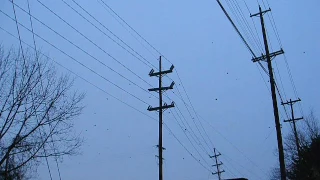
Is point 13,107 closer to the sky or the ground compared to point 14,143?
closer to the sky

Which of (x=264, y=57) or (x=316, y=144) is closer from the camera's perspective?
(x=264, y=57)

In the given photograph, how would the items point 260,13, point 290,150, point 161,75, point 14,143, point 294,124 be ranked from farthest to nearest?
point 290,150 → point 294,124 → point 161,75 → point 260,13 → point 14,143

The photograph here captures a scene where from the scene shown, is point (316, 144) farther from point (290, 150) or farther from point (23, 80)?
point (23, 80)

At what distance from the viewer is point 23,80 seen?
571 inches

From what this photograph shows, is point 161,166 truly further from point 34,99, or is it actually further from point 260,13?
point 260,13

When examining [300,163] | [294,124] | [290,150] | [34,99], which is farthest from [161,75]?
[290,150]

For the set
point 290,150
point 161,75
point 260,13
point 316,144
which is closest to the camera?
point 260,13

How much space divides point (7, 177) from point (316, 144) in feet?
72.2

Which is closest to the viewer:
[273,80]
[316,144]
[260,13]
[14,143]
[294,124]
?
[14,143]

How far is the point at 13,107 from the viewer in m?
14.4

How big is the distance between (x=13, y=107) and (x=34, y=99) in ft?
2.96

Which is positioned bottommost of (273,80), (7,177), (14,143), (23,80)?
(7,177)

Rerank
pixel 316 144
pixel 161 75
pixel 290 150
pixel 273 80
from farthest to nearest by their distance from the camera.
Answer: pixel 290 150 < pixel 316 144 < pixel 161 75 < pixel 273 80

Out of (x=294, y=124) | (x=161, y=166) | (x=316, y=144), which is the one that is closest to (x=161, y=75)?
(x=161, y=166)
